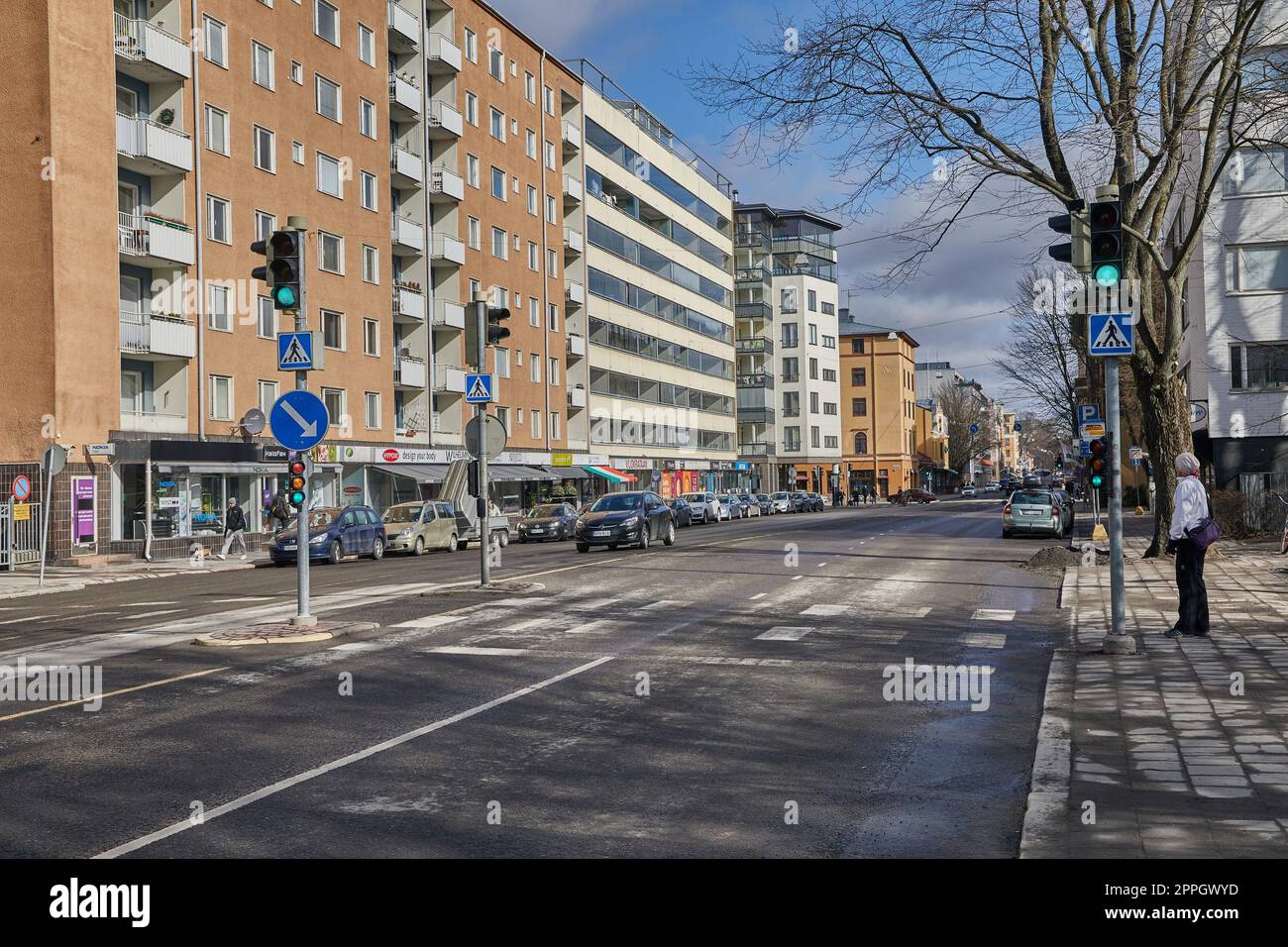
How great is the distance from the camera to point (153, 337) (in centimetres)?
3428

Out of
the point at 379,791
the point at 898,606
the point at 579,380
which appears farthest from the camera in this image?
the point at 579,380

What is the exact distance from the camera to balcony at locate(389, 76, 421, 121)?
48219mm

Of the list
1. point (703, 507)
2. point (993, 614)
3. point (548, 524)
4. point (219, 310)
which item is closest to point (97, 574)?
point (219, 310)

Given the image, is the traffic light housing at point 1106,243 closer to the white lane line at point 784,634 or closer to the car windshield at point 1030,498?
the white lane line at point 784,634

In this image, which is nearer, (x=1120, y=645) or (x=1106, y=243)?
(x=1120, y=645)

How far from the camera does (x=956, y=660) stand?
38.3 feet

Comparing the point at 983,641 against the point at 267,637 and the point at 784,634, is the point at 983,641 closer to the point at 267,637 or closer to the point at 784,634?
the point at 784,634

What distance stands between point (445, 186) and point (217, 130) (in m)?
14.8

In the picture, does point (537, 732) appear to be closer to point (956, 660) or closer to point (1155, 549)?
point (956, 660)

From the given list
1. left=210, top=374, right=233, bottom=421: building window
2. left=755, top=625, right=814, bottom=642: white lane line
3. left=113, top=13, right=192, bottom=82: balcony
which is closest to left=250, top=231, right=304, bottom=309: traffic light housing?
left=755, top=625, right=814, bottom=642: white lane line

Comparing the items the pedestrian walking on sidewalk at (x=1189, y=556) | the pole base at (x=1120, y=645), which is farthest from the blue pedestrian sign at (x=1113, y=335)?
the pole base at (x=1120, y=645)

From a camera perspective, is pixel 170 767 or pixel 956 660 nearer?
pixel 170 767
